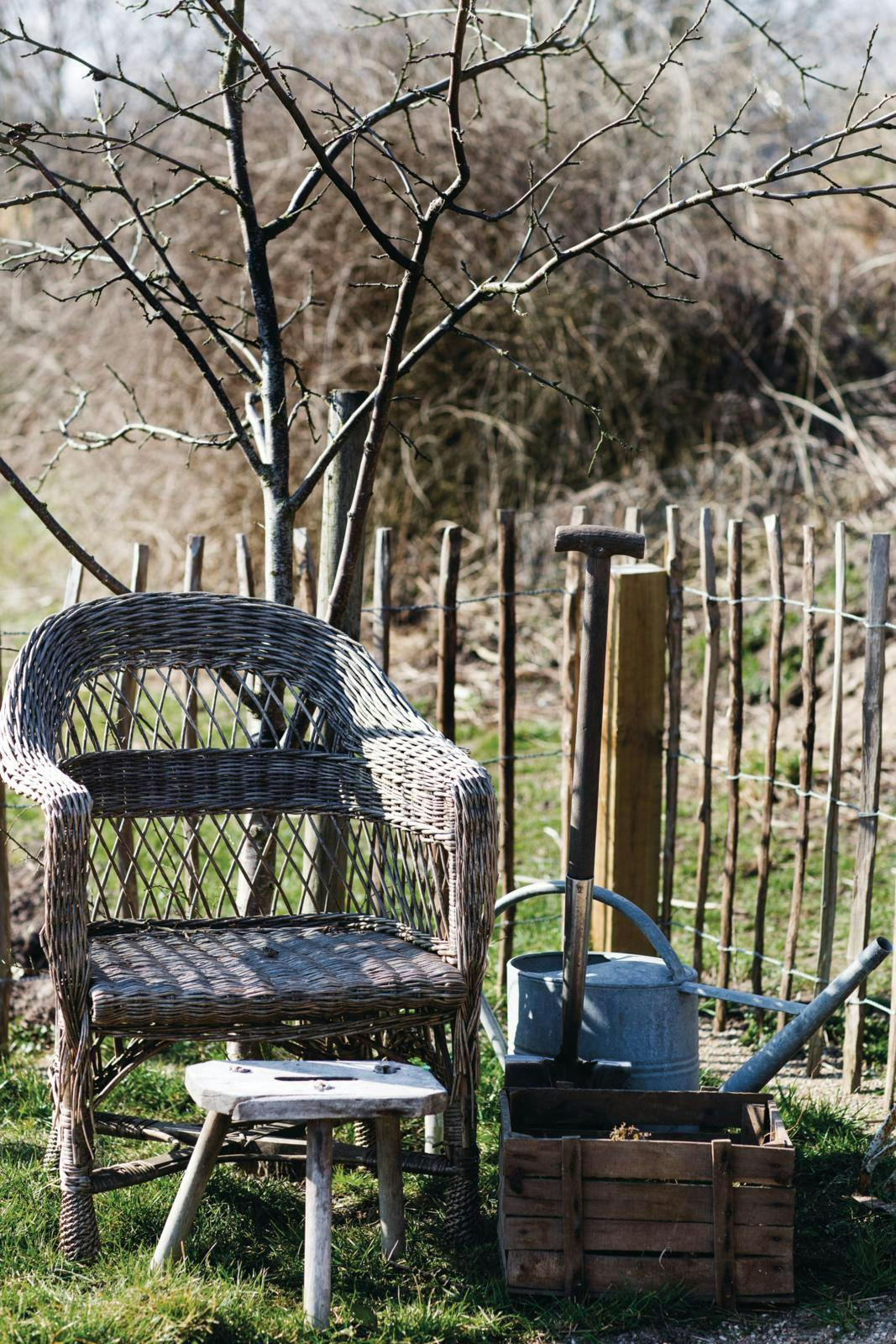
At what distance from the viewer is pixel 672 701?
3639mm

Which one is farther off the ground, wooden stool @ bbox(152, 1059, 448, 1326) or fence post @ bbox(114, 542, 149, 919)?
fence post @ bbox(114, 542, 149, 919)

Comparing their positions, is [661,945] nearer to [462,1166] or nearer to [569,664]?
[462,1166]

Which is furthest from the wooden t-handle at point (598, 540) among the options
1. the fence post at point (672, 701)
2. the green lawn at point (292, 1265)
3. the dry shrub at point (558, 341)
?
the dry shrub at point (558, 341)

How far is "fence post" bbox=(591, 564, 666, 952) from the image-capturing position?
3.46m

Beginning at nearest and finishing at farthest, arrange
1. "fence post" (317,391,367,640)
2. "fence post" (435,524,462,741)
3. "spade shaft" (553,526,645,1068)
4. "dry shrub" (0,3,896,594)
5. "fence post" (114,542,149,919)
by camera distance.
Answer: "spade shaft" (553,526,645,1068) → "fence post" (114,542,149,919) → "fence post" (317,391,367,640) → "fence post" (435,524,462,741) → "dry shrub" (0,3,896,594)

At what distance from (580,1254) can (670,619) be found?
5.91 feet

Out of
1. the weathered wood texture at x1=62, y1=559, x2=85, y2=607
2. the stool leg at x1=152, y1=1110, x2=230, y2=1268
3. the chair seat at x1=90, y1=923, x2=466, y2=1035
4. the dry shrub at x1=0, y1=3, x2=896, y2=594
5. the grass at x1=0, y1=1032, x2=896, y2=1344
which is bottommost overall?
the grass at x1=0, y1=1032, x2=896, y2=1344

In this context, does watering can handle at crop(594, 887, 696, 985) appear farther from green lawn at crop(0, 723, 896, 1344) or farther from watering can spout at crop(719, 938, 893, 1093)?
green lawn at crop(0, 723, 896, 1344)

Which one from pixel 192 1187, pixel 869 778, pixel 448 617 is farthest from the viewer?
pixel 448 617

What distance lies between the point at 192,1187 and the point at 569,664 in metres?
1.91

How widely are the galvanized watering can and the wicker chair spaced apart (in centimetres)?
18

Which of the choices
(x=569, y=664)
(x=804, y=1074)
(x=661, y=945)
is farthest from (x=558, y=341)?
(x=661, y=945)

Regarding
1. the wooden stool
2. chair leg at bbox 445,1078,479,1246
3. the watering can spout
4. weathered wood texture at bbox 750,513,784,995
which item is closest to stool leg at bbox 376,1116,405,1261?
the wooden stool

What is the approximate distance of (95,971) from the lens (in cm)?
230
